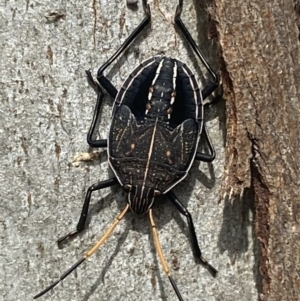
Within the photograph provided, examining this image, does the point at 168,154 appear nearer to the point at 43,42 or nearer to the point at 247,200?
the point at 247,200

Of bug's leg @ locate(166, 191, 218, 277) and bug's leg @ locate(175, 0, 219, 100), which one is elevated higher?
Result: bug's leg @ locate(175, 0, 219, 100)

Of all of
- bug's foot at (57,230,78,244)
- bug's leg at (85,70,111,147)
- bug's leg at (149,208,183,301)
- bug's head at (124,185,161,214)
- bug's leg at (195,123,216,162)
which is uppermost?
bug's leg at (85,70,111,147)

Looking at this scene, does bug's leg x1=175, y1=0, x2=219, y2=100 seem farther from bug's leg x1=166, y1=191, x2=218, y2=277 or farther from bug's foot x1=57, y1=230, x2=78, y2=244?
bug's foot x1=57, y1=230, x2=78, y2=244

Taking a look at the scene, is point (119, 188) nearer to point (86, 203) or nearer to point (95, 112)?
point (86, 203)

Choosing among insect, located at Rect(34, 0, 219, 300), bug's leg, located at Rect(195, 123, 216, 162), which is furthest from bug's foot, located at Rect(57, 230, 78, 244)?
bug's leg, located at Rect(195, 123, 216, 162)

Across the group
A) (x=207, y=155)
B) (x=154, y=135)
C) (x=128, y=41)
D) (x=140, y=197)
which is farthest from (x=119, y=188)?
(x=128, y=41)

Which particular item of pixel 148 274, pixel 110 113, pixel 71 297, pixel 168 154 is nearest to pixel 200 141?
pixel 168 154

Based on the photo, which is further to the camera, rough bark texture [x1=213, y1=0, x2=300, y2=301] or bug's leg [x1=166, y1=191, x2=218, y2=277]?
bug's leg [x1=166, y1=191, x2=218, y2=277]
